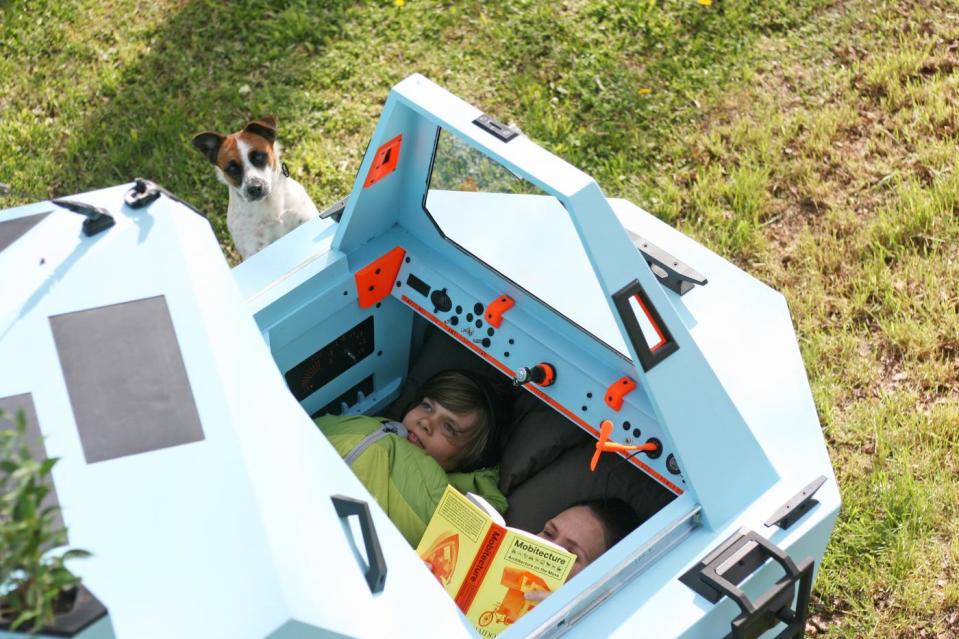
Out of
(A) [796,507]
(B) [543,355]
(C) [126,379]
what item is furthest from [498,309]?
(C) [126,379]

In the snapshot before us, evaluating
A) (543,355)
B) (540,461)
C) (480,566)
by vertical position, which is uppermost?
(543,355)

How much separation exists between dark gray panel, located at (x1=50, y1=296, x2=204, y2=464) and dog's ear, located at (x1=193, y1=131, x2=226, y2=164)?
1740 millimetres

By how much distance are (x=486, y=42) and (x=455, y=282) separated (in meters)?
2.05

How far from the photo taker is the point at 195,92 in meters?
4.48

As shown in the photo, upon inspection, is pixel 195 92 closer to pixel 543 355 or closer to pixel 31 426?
pixel 543 355

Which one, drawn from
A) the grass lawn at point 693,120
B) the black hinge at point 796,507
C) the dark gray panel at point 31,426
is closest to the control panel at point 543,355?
the black hinge at point 796,507

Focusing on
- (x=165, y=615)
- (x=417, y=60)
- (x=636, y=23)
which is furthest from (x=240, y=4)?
(x=165, y=615)

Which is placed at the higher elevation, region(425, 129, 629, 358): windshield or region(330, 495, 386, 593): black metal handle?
region(425, 129, 629, 358): windshield

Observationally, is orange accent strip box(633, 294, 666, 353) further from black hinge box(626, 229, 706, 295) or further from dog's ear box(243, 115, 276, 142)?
dog's ear box(243, 115, 276, 142)

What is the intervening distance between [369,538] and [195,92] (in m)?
3.12

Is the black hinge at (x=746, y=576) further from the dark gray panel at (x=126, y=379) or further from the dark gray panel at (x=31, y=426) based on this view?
the dark gray panel at (x=31, y=426)

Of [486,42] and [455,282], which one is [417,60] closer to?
[486,42]

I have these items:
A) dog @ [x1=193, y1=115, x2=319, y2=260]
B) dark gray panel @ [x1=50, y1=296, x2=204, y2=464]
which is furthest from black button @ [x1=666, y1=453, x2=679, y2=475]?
dog @ [x1=193, y1=115, x2=319, y2=260]

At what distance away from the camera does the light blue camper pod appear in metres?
1.60
